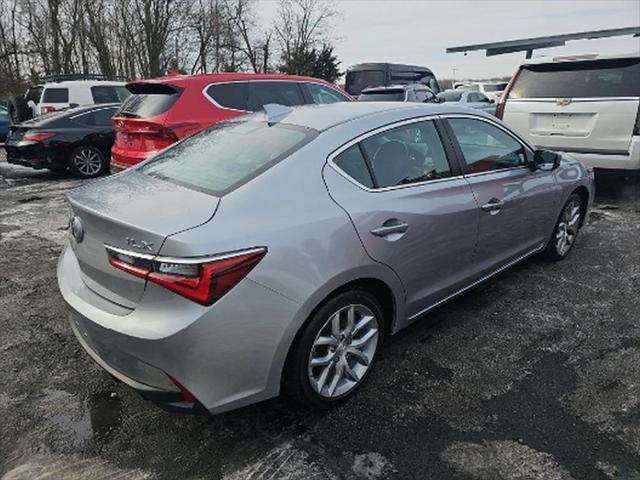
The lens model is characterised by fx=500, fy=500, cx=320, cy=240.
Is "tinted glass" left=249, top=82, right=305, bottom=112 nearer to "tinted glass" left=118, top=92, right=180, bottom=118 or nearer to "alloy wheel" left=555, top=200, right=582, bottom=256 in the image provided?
"tinted glass" left=118, top=92, right=180, bottom=118

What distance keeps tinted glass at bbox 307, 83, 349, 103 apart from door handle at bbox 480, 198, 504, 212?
4.27m

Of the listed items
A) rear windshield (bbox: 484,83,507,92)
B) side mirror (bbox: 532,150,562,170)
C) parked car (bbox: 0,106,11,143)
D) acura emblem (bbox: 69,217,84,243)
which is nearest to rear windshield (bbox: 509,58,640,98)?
side mirror (bbox: 532,150,562,170)

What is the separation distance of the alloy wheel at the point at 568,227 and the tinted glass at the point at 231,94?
4.08 meters

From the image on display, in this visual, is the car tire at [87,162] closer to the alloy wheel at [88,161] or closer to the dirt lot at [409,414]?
the alloy wheel at [88,161]

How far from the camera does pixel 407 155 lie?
9.88 feet

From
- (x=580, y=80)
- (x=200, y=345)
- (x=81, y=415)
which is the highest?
(x=580, y=80)

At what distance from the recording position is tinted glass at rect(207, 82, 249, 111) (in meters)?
6.34

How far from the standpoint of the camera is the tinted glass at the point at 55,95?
12.4 meters

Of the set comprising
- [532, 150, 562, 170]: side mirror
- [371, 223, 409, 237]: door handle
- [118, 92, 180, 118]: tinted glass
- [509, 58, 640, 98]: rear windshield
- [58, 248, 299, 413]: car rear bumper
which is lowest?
[58, 248, 299, 413]: car rear bumper

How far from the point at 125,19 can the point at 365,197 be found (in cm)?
3971

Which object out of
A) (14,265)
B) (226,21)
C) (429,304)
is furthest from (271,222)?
(226,21)

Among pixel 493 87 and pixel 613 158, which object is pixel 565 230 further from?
pixel 493 87

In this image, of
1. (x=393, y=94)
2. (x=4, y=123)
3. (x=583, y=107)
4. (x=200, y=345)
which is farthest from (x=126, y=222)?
(x=4, y=123)

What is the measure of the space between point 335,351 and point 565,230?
123 inches
